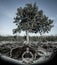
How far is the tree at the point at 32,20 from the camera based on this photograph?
18844 mm

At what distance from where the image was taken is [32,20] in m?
19.1

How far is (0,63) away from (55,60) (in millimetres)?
641

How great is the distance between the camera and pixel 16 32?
1933cm

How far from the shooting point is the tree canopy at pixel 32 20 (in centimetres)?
1886

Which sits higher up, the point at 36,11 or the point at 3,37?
the point at 36,11

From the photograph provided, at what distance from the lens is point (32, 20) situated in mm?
19078

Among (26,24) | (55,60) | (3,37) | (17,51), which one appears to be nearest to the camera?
(55,60)

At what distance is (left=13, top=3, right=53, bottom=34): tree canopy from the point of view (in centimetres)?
1886

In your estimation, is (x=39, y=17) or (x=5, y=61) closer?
(x=5, y=61)

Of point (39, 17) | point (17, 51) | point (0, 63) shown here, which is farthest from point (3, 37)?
point (39, 17)

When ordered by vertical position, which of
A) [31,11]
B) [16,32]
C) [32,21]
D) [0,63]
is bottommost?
[0,63]

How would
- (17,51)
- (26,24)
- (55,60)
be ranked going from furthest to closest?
1. (26,24)
2. (17,51)
3. (55,60)

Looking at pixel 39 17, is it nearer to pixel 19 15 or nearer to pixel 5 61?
pixel 19 15

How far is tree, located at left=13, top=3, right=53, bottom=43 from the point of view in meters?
18.8
